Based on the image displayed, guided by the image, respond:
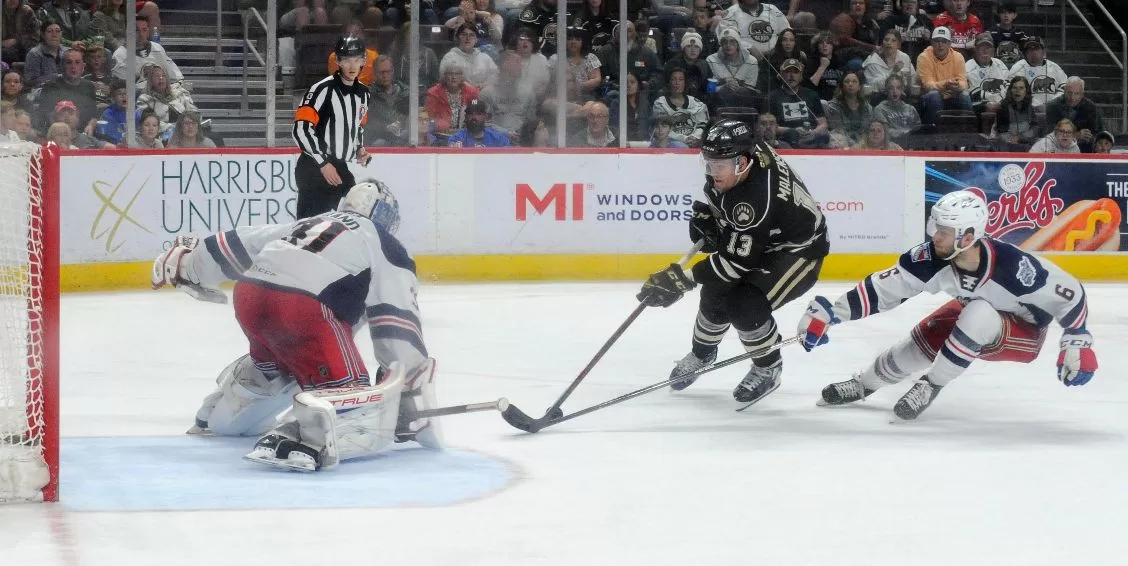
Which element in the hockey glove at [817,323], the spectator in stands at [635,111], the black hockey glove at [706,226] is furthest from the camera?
the spectator in stands at [635,111]

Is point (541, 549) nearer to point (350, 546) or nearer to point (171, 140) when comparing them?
point (350, 546)

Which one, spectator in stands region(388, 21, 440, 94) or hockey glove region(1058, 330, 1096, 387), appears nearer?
hockey glove region(1058, 330, 1096, 387)

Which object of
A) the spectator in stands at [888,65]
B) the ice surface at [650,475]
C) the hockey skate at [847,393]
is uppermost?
the spectator in stands at [888,65]

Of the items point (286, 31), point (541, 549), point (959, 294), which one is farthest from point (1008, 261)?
point (286, 31)

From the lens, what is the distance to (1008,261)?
174 inches

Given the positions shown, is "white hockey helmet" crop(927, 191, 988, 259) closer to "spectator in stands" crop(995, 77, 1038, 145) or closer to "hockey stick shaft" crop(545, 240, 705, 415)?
"hockey stick shaft" crop(545, 240, 705, 415)

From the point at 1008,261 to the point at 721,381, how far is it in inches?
53.0

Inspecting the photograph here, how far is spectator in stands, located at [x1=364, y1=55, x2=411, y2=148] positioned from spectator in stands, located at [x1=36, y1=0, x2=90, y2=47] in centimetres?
158

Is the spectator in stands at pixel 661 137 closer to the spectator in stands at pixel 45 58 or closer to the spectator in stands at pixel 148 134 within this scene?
the spectator in stands at pixel 148 134

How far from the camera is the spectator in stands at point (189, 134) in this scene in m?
7.92

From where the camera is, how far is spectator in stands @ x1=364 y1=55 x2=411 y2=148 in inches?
326

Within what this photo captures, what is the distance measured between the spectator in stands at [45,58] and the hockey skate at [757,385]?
4.48 meters

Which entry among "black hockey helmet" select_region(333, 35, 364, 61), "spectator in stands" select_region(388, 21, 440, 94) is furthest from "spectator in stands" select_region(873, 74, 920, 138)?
"black hockey helmet" select_region(333, 35, 364, 61)

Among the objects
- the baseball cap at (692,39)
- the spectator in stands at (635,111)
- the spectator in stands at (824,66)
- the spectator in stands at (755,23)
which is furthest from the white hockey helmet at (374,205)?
the spectator in stands at (824,66)
